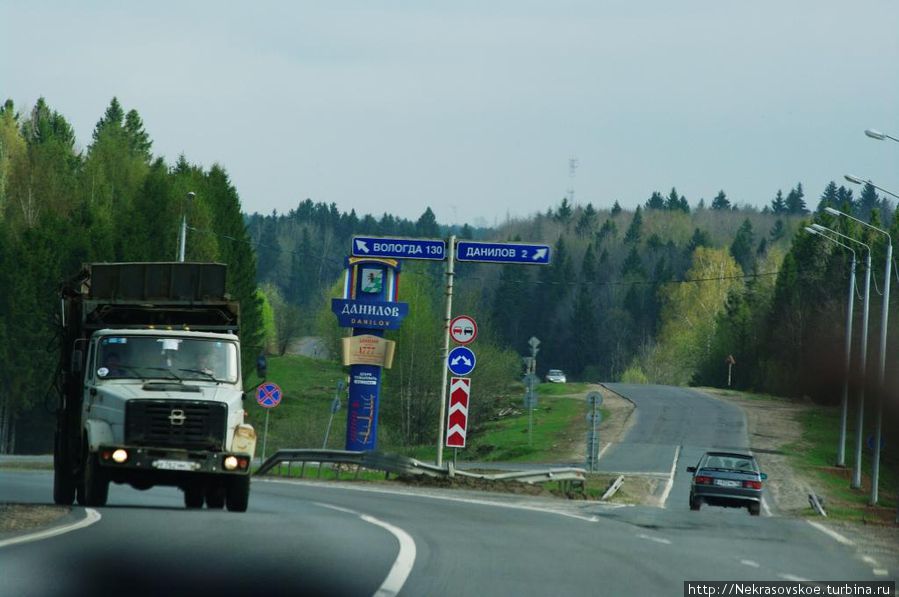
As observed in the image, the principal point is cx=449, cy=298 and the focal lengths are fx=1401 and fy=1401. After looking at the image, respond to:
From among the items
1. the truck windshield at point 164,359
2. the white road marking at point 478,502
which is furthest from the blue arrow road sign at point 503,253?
the truck windshield at point 164,359

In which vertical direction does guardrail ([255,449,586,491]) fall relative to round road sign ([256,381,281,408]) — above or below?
below

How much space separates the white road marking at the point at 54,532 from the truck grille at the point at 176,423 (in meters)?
1.62

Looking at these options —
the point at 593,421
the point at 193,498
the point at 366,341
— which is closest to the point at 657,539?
the point at 193,498

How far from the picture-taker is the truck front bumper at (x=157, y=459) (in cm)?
1705

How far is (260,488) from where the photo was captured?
2769cm

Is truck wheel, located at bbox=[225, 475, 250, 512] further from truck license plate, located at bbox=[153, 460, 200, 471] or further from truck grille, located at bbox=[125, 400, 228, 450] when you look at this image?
truck license plate, located at bbox=[153, 460, 200, 471]

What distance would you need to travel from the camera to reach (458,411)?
28750 millimetres

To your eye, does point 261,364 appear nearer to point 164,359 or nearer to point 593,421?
point 164,359

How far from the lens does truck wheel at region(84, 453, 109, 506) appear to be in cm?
1761

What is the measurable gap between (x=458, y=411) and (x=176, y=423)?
12060 mm

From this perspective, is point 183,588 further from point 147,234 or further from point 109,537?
point 147,234

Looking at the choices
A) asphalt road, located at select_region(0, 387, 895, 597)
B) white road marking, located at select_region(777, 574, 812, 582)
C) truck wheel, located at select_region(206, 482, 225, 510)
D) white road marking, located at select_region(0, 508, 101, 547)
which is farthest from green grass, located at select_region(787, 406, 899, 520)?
white road marking, located at select_region(777, 574, 812, 582)

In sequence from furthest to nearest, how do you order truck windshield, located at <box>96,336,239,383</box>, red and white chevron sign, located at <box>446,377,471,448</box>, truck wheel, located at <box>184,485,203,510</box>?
red and white chevron sign, located at <box>446,377,471,448</box> < truck wheel, located at <box>184,485,203,510</box> < truck windshield, located at <box>96,336,239,383</box>

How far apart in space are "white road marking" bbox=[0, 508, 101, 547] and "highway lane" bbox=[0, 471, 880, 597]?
0.66 feet
